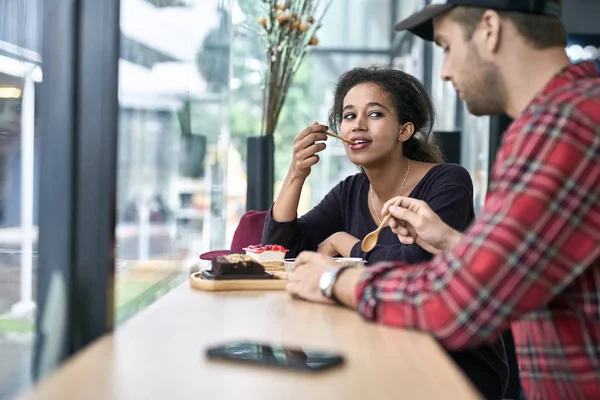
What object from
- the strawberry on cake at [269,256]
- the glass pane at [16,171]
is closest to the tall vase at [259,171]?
the strawberry on cake at [269,256]

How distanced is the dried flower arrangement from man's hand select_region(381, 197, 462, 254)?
1853mm

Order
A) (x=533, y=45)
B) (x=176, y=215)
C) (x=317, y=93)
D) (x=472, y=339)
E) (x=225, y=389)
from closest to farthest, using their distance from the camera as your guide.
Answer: (x=225, y=389) < (x=472, y=339) < (x=533, y=45) < (x=176, y=215) < (x=317, y=93)

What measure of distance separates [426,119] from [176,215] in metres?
1.02

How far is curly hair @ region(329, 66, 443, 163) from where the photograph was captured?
2637 millimetres

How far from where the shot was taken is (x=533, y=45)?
52.8 inches

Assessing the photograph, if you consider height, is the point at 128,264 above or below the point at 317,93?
below

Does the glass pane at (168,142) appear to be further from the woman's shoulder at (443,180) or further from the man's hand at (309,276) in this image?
the woman's shoulder at (443,180)

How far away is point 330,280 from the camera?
145 centimetres

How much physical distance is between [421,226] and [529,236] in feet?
2.21

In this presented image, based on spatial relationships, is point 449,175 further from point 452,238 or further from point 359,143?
point 452,238

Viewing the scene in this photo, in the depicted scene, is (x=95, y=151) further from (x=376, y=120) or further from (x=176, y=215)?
(x=176, y=215)

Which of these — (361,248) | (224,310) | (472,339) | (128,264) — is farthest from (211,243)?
(472,339)

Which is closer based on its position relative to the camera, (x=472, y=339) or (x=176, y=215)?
(x=472, y=339)

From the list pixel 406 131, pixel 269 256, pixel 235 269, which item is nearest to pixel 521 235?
pixel 235 269
